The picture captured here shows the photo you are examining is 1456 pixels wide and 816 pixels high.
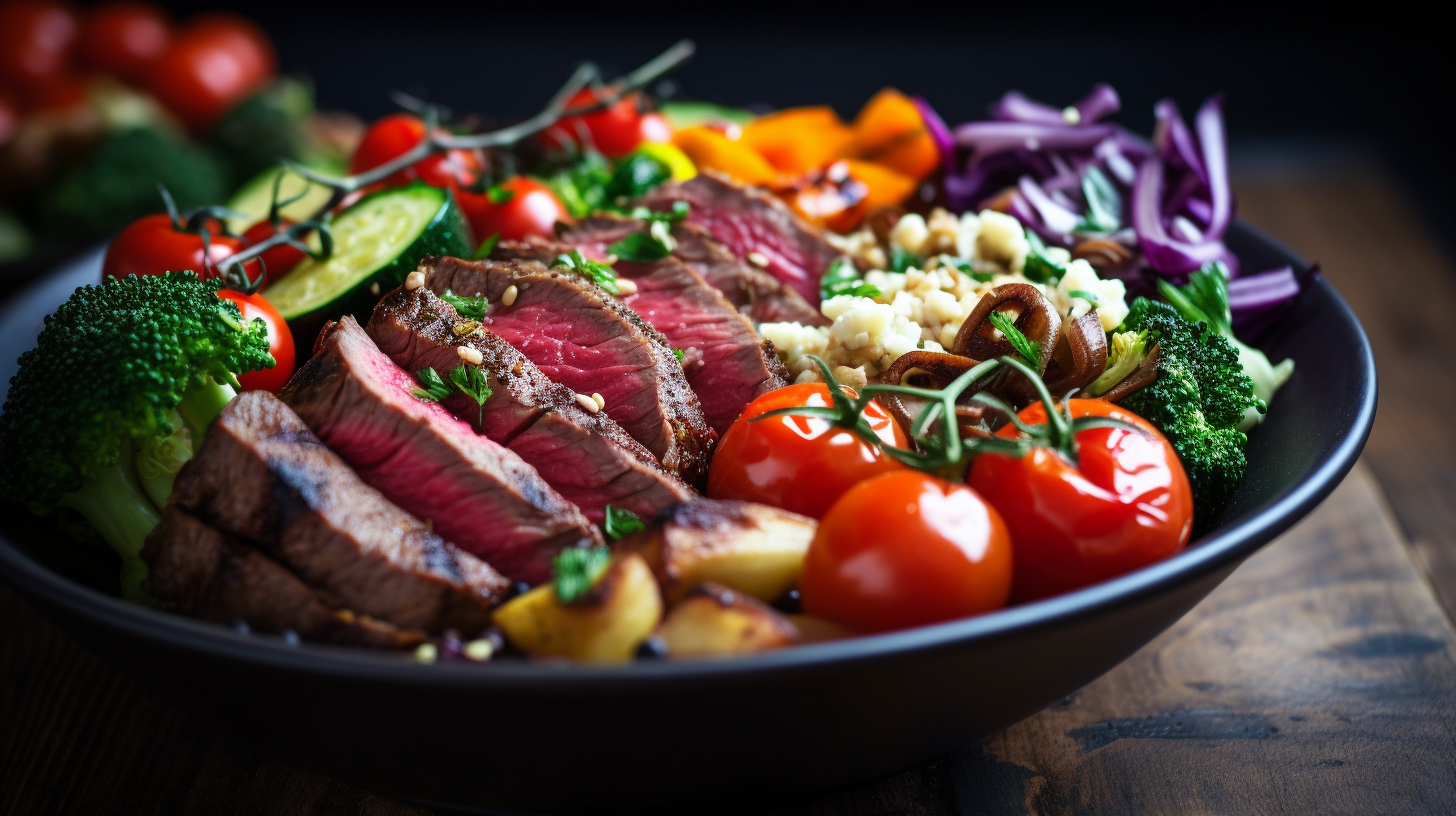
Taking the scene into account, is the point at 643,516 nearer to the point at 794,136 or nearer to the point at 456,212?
the point at 456,212

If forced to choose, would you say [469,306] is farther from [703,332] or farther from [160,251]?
[160,251]

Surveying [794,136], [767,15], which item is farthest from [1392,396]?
[767,15]

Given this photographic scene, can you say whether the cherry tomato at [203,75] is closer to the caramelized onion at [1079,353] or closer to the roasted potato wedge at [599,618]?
the caramelized onion at [1079,353]

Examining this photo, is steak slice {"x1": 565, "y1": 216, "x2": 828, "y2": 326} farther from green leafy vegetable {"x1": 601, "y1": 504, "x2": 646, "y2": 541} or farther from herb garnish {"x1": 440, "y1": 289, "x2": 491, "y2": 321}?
green leafy vegetable {"x1": 601, "y1": 504, "x2": 646, "y2": 541}

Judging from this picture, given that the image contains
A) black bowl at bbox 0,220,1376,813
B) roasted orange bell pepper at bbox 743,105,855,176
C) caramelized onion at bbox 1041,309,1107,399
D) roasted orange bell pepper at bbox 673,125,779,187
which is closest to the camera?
black bowl at bbox 0,220,1376,813

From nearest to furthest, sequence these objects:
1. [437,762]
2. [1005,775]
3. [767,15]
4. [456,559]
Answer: [437,762] < [456,559] < [1005,775] < [767,15]

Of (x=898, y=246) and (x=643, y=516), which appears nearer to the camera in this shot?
(x=643, y=516)

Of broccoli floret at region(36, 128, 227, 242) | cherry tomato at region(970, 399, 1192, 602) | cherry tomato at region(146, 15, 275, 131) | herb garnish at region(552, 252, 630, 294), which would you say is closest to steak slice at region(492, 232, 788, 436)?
herb garnish at region(552, 252, 630, 294)

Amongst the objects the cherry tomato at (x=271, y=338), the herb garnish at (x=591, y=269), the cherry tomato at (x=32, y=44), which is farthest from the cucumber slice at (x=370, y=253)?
the cherry tomato at (x=32, y=44)
